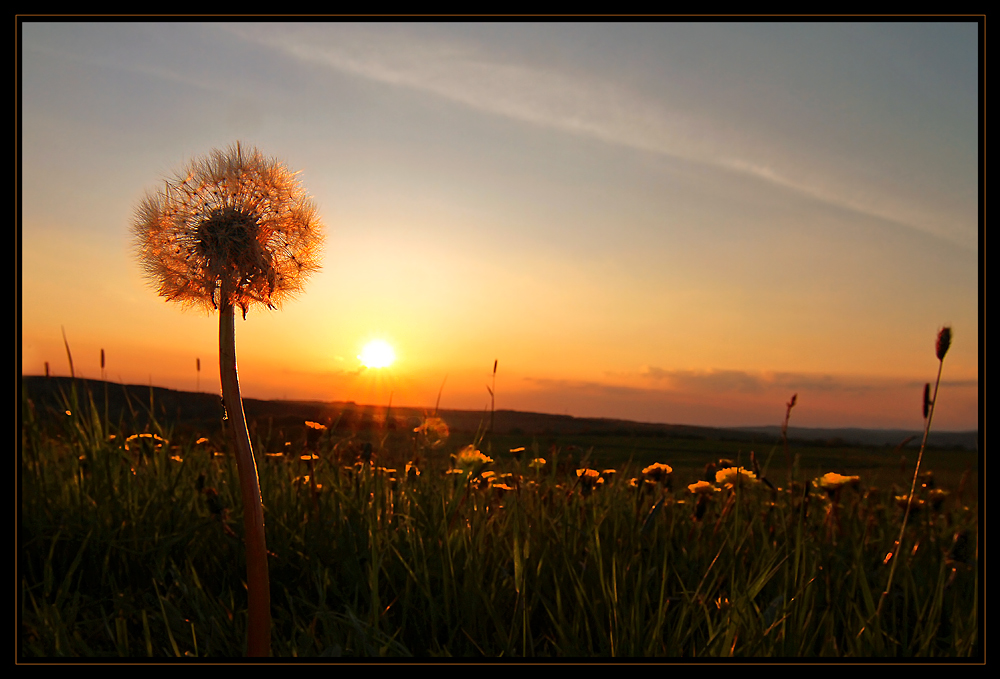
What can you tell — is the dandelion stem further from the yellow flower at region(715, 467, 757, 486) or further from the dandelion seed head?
the yellow flower at region(715, 467, 757, 486)

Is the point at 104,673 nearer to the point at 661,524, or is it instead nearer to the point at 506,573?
the point at 506,573

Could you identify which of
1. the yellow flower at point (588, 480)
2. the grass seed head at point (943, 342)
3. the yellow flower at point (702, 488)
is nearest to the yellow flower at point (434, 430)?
the yellow flower at point (588, 480)

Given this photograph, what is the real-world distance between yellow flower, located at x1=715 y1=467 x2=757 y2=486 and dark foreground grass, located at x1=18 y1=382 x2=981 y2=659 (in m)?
0.12

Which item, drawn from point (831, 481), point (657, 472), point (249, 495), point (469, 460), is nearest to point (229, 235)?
point (249, 495)

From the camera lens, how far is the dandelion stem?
1.90m

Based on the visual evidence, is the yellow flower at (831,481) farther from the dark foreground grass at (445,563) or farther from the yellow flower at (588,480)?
the yellow flower at (588,480)

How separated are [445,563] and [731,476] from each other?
177cm

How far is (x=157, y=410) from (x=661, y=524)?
12.7ft

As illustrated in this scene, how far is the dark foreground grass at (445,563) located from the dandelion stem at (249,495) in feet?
1.28

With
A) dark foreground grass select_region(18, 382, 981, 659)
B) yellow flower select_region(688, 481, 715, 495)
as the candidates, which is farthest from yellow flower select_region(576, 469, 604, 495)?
yellow flower select_region(688, 481, 715, 495)

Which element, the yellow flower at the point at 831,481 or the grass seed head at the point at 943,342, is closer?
the grass seed head at the point at 943,342

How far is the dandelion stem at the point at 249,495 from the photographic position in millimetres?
1898
